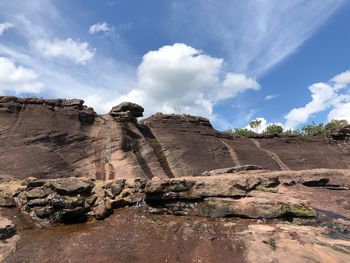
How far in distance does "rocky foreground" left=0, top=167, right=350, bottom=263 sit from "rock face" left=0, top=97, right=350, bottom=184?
9.25 metres

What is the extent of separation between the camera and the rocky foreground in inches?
554

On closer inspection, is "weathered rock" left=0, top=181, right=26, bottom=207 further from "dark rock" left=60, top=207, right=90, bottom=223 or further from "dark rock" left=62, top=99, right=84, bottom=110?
"dark rock" left=62, top=99, right=84, bottom=110

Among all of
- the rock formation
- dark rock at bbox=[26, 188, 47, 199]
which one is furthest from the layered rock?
dark rock at bbox=[26, 188, 47, 199]

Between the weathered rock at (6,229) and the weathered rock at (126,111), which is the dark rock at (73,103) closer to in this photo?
the weathered rock at (126,111)

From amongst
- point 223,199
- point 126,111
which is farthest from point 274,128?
point 223,199

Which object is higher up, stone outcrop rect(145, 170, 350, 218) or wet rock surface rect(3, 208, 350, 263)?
stone outcrop rect(145, 170, 350, 218)

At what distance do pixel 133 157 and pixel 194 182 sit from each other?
587 inches

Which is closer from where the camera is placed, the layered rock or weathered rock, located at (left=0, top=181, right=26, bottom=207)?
weathered rock, located at (left=0, top=181, right=26, bottom=207)

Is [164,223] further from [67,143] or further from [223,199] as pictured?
[67,143]

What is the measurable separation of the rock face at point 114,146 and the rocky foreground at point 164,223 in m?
9.25

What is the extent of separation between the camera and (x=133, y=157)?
33.2 metres

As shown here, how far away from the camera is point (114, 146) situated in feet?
111

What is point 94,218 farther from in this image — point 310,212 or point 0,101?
point 0,101

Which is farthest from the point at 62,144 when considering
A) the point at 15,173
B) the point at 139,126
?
the point at 139,126
